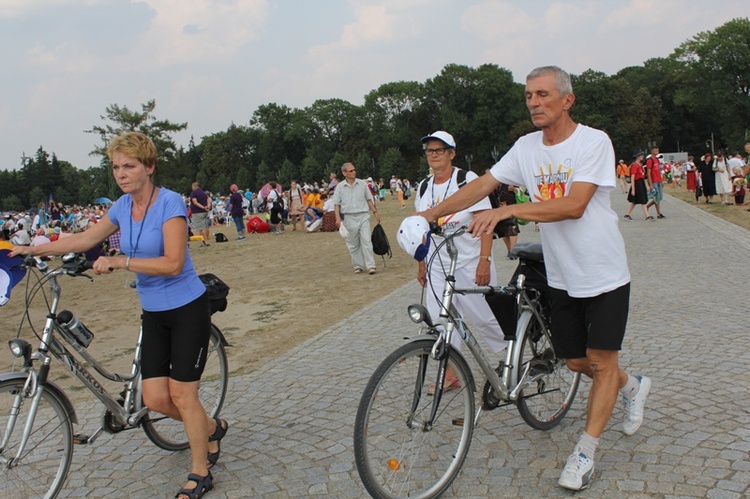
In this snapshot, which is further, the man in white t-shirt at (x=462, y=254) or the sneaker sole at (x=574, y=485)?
the man in white t-shirt at (x=462, y=254)

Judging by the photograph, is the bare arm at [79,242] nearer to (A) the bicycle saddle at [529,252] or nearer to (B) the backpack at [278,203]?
(A) the bicycle saddle at [529,252]

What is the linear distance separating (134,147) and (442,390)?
2003 mm

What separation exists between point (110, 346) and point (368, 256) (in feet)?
18.9

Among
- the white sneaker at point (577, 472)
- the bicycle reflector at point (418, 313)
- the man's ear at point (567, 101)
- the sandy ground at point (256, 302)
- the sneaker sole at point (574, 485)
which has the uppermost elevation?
the man's ear at point (567, 101)

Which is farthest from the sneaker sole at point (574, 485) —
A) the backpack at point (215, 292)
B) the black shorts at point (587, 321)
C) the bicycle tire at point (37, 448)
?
the bicycle tire at point (37, 448)

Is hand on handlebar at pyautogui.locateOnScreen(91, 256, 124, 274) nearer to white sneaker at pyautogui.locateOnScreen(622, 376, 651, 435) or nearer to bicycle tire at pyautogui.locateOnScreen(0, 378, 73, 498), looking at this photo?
bicycle tire at pyautogui.locateOnScreen(0, 378, 73, 498)

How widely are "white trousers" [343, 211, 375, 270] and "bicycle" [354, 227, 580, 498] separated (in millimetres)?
8633

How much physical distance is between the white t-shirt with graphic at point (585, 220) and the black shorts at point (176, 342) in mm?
1905

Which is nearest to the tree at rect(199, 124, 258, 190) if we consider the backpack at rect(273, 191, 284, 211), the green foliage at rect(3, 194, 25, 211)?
the green foliage at rect(3, 194, 25, 211)

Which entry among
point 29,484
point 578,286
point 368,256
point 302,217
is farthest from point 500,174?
point 302,217

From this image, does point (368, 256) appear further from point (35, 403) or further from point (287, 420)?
point (35, 403)

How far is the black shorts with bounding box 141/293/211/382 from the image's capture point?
12.1 ft

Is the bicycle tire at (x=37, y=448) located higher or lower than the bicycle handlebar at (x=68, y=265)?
lower

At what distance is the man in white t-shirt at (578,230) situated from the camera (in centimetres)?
330
